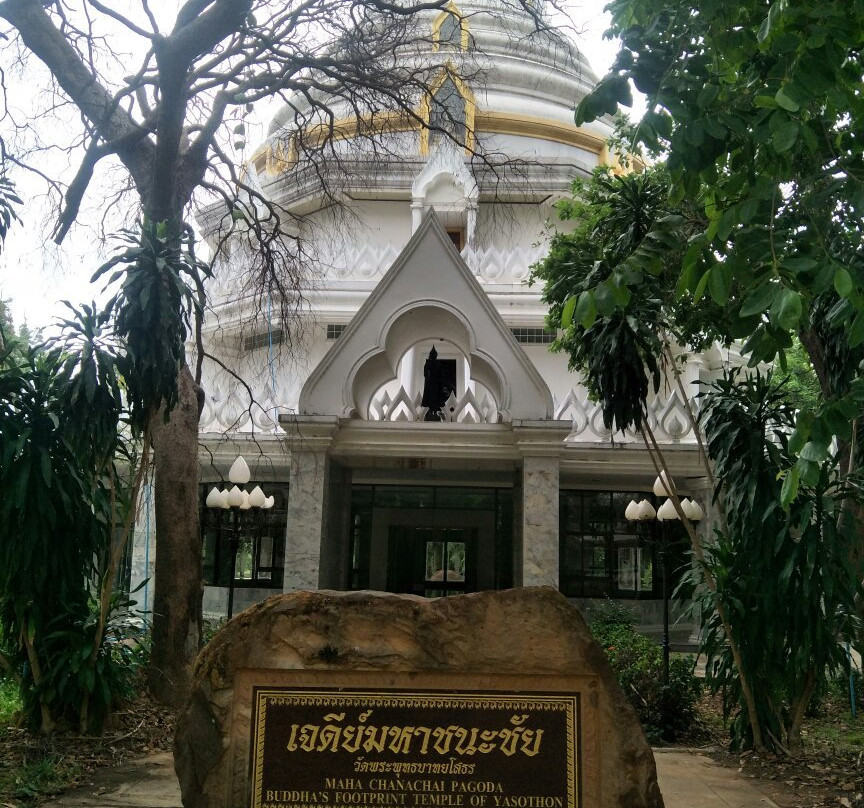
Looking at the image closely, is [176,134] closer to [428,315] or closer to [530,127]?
[428,315]

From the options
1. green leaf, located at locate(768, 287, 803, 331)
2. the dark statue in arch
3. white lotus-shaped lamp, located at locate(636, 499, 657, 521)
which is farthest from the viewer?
the dark statue in arch

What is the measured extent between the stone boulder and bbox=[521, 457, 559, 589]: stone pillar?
20.8 feet

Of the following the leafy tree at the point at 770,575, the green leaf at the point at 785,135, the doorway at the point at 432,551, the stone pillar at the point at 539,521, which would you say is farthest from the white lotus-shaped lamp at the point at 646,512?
the green leaf at the point at 785,135

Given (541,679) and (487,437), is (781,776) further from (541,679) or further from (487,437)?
(487,437)

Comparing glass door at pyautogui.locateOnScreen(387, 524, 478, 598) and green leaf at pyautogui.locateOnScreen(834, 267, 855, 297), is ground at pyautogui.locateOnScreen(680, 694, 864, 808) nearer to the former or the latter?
green leaf at pyautogui.locateOnScreen(834, 267, 855, 297)

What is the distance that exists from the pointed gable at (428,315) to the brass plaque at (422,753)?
23.8 feet

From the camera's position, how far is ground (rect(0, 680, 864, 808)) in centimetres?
624

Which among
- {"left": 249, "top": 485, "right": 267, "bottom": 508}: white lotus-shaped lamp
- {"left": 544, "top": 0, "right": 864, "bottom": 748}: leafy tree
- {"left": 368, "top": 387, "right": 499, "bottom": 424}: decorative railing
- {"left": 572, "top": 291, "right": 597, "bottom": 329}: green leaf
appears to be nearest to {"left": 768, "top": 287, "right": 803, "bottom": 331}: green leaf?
{"left": 544, "top": 0, "right": 864, "bottom": 748}: leafy tree

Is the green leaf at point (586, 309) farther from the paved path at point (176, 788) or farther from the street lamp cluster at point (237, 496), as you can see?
the street lamp cluster at point (237, 496)

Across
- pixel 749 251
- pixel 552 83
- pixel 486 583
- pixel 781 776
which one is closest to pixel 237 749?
pixel 749 251

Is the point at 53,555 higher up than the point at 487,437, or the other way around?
the point at 487,437

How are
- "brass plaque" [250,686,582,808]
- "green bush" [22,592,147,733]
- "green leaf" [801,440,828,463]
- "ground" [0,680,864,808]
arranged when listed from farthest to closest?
"green bush" [22,592,147,733], "ground" [0,680,864,808], "brass plaque" [250,686,582,808], "green leaf" [801,440,828,463]

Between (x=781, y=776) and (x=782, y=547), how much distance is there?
189 cm

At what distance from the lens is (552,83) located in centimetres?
2773
